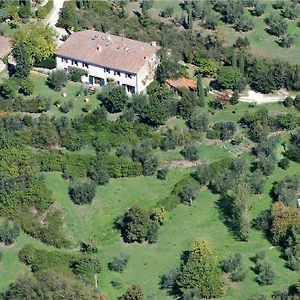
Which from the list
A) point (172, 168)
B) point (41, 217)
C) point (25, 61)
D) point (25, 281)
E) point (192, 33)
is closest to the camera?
point (25, 281)

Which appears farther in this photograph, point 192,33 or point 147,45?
point 192,33

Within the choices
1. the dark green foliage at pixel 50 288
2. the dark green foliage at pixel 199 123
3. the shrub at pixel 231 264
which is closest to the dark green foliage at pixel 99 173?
the dark green foliage at pixel 199 123

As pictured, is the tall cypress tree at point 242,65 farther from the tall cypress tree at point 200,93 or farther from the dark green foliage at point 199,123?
the dark green foliage at point 199,123

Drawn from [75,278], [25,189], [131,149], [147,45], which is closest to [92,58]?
[147,45]

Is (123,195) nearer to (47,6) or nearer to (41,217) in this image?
(41,217)

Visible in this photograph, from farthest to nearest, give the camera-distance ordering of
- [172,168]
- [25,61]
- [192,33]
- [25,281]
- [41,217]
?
[192,33]
[25,61]
[172,168]
[41,217]
[25,281]

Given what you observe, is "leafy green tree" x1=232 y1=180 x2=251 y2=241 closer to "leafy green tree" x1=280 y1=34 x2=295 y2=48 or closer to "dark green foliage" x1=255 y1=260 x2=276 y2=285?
"dark green foliage" x1=255 y1=260 x2=276 y2=285

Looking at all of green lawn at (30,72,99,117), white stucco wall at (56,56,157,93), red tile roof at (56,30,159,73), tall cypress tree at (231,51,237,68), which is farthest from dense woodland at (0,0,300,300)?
red tile roof at (56,30,159,73)

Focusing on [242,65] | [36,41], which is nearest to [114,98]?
[36,41]

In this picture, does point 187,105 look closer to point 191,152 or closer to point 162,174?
point 191,152
